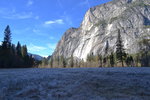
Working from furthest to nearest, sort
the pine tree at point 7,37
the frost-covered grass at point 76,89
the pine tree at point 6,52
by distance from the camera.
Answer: the pine tree at point 7,37 → the pine tree at point 6,52 → the frost-covered grass at point 76,89

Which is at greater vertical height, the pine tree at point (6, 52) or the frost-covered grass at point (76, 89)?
the pine tree at point (6, 52)

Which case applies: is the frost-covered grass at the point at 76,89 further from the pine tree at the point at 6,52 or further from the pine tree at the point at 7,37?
the pine tree at the point at 7,37

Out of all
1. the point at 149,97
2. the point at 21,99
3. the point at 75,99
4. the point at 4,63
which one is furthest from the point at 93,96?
the point at 4,63

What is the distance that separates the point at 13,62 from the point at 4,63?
6088 millimetres

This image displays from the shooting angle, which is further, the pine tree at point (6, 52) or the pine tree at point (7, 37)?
the pine tree at point (7, 37)

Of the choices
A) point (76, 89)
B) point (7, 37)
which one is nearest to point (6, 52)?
point (7, 37)

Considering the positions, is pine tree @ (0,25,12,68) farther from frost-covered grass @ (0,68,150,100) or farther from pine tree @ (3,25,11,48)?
frost-covered grass @ (0,68,150,100)

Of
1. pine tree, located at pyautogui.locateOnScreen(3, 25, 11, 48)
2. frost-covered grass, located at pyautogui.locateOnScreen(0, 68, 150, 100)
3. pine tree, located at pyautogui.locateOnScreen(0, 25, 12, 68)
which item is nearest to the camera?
frost-covered grass, located at pyautogui.locateOnScreen(0, 68, 150, 100)

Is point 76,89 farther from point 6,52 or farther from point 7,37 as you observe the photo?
point 7,37

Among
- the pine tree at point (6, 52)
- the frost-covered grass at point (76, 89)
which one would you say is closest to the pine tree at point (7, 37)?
the pine tree at point (6, 52)

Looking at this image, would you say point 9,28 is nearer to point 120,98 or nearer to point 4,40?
point 4,40

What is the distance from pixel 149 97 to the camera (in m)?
8.19

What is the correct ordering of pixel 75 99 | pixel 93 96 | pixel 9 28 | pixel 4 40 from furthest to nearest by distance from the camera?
pixel 9 28 < pixel 4 40 < pixel 93 96 < pixel 75 99

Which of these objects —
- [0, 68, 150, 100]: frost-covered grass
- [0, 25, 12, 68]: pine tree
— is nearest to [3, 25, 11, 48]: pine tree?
[0, 25, 12, 68]: pine tree
